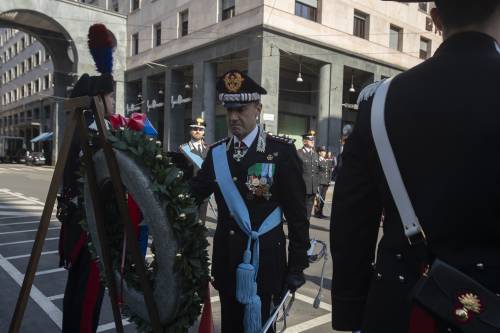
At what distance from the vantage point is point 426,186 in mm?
1176

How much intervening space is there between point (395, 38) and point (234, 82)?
25081 mm

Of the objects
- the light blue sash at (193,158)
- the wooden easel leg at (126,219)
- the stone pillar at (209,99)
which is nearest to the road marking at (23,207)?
the light blue sash at (193,158)

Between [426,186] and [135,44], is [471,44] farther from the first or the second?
[135,44]

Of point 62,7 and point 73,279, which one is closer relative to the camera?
point 73,279

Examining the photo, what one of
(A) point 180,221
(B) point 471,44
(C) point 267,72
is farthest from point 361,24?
(B) point 471,44

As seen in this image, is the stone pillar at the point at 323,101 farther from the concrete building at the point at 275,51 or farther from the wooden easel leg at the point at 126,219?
the wooden easel leg at the point at 126,219

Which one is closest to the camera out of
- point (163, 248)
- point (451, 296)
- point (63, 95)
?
point (451, 296)

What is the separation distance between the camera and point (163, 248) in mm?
2156

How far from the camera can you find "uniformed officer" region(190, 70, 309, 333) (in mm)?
2506

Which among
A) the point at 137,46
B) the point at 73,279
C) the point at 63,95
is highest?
the point at 137,46

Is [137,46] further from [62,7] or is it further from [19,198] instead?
[19,198]

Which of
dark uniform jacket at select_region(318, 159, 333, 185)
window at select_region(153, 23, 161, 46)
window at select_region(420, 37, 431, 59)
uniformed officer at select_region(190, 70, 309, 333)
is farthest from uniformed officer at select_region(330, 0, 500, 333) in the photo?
window at select_region(420, 37, 431, 59)

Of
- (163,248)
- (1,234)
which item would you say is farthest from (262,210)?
(1,234)

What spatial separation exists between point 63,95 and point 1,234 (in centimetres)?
2734
